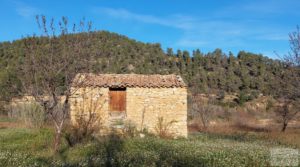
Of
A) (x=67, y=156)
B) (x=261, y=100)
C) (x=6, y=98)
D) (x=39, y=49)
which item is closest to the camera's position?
(x=67, y=156)

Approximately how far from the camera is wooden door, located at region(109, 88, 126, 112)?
18688 mm

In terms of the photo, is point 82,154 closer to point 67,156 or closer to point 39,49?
point 67,156

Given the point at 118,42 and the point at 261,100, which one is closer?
the point at 261,100

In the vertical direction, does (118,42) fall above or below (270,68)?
above

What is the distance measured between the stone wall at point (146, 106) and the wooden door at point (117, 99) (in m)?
0.27

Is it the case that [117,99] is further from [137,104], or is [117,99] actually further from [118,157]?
[118,157]

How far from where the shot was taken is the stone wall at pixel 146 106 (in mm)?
18391

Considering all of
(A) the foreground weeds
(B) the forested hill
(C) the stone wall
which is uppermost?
(B) the forested hill

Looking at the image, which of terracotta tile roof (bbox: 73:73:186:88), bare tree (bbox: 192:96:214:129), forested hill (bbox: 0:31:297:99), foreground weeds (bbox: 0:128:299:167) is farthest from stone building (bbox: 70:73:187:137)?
forested hill (bbox: 0:31:297:99)

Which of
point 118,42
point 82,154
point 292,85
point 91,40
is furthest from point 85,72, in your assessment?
point 118,42

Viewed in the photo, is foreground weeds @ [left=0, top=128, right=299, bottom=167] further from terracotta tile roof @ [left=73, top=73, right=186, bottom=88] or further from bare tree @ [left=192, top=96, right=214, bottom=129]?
bare tree @ [left=192, top=96, right=214, bottom=129]

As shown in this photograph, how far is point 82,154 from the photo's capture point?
1094 centimetres

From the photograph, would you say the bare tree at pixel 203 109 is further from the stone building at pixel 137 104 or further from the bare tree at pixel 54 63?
the bare tree at pixel 54 63

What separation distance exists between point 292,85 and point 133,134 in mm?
9049
